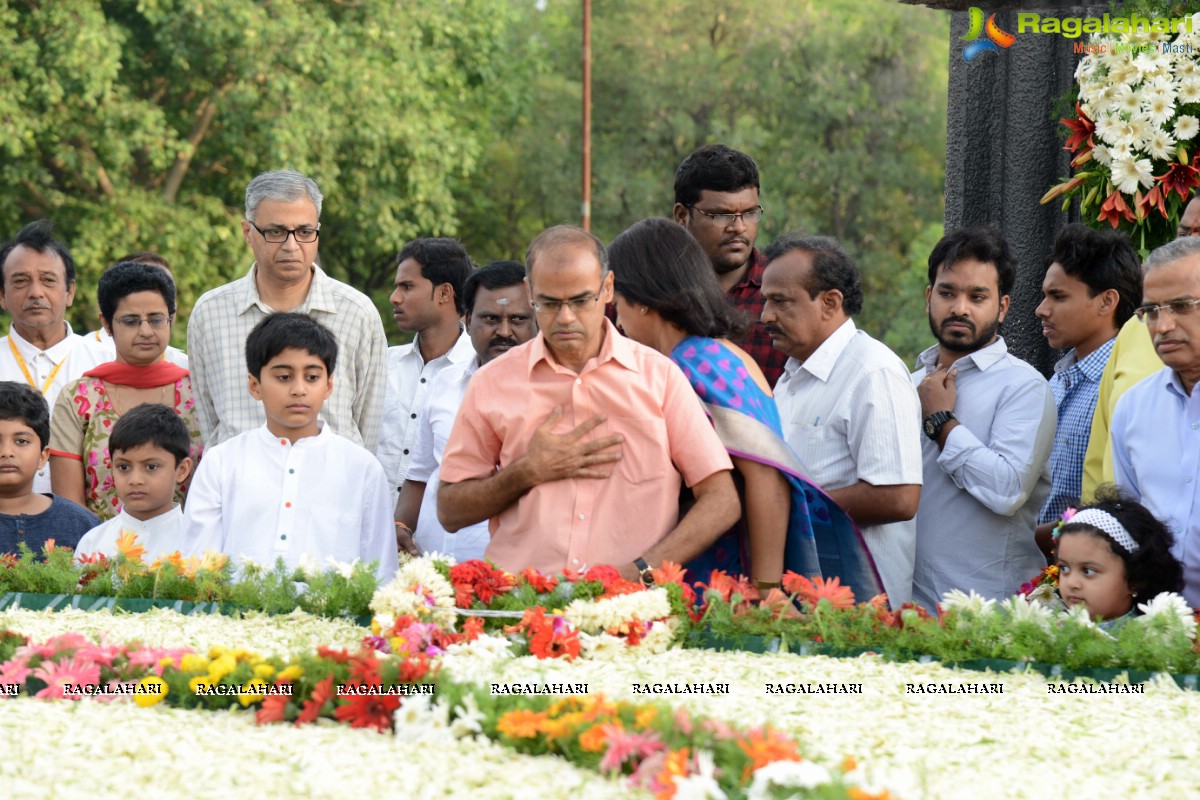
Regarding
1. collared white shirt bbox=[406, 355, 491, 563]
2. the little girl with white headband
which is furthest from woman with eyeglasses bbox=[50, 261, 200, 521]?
the little girl with white headband

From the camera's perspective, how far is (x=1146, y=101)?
4.91 metres

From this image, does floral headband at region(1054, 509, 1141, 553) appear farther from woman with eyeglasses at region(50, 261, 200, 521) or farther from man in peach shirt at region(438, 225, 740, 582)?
woman with eyeglasses at region(50, 261, 200, 521)

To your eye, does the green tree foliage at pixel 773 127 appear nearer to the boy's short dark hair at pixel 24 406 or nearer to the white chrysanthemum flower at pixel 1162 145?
the boy's short dark hair at pixel 24 406

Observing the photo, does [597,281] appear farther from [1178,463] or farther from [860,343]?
[1178,463]

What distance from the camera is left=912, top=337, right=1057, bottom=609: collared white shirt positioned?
462 cm

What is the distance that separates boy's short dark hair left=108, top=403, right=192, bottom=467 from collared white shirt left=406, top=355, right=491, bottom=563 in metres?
0.82

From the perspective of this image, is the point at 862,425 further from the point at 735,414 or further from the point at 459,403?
the point at 459,403

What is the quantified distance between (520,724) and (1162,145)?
328 cm

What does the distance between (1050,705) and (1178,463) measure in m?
1.29

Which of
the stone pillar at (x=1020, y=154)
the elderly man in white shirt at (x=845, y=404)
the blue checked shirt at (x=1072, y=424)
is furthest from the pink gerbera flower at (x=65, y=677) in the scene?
the stone pillar at (x=1020, y=154)

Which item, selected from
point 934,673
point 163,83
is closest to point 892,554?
point 934,673

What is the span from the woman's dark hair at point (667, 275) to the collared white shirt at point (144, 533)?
1887 mm

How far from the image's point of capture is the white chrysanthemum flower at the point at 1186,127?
15.9 feet

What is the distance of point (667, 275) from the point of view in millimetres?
3959
